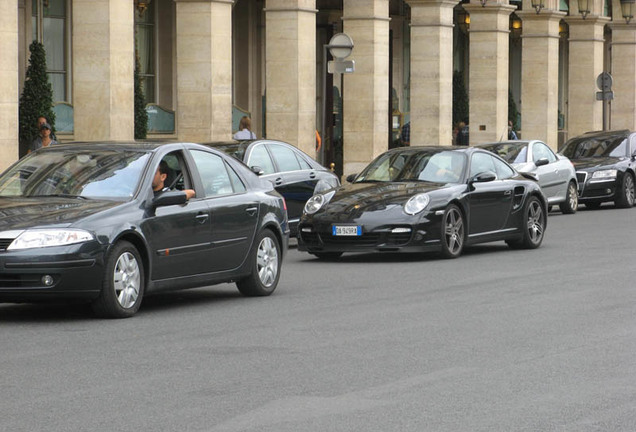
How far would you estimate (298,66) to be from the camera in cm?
2966

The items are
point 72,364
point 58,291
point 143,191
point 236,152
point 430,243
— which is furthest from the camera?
point 236,152

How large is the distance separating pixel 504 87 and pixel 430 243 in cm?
2222

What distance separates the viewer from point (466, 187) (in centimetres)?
1775

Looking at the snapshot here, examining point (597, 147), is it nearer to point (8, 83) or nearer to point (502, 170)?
point (502, 170)

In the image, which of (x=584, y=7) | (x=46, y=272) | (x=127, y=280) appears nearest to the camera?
(x=46, y=272)

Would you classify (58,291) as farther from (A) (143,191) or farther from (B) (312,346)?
(B) (312,346)

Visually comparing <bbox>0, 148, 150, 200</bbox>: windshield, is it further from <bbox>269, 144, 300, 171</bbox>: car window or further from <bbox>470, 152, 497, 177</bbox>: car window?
<bbox>269, 144, 300, 171</bbox>: car window

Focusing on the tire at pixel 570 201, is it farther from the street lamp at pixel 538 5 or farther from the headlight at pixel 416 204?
the street lamp at pixel 538 5

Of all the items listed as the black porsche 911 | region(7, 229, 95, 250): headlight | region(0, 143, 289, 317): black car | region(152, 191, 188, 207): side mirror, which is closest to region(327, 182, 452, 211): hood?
the black porsche 911

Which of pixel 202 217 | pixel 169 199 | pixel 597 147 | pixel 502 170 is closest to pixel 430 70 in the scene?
pixel 597 147

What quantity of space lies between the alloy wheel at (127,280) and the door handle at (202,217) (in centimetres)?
92

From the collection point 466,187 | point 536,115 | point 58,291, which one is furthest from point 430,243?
point 536,115

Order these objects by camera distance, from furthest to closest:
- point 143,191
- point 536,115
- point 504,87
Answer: point 536,115 → point 504,87 → point 143,191

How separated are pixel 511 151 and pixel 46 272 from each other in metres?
17.5
